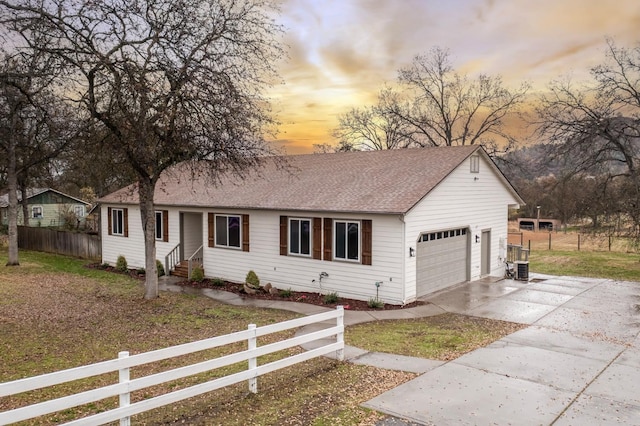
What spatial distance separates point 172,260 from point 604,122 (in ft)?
69.1

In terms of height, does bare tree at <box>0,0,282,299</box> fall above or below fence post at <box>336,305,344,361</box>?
above

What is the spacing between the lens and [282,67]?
46.8 ft

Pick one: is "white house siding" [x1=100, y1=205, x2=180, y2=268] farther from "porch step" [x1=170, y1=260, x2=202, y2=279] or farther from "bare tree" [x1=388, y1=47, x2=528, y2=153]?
"bare tree" [x1=388, y1=47, x2=528, y2=153]

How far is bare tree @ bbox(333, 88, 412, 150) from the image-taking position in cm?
3834

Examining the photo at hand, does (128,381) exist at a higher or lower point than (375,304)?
higher


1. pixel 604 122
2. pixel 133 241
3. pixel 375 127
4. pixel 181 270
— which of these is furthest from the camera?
pixel 375 127

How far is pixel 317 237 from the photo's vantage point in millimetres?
15344

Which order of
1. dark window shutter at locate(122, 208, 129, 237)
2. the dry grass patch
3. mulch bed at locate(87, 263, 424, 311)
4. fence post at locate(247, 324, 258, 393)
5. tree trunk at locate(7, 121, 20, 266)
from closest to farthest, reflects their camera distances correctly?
1. the dry grass patch
2. fence post at locate(247, 324, 258, 393)
3. mulch bed at locate(87, 263, 424, 311)
4. tree trunk at locate(7, 121, 20, 266)
5. dark window shutter at locate(122, 208, 129, 237)

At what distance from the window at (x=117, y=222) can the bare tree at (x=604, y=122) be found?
2169cm

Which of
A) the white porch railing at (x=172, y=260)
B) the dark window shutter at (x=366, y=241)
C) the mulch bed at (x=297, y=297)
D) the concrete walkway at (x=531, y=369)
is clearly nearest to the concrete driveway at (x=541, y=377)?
the concrete walkway at (x=531, y=369)

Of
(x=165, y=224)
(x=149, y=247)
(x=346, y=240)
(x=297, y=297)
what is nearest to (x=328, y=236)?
(x=346, y=240)

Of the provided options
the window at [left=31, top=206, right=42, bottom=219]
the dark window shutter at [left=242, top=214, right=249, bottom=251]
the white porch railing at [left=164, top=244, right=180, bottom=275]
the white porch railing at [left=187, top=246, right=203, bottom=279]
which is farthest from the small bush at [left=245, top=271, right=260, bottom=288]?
the window at [left=31, top=206, right=42, bottom=219]

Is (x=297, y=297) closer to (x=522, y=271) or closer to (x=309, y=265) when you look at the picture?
(x=309, y=265)

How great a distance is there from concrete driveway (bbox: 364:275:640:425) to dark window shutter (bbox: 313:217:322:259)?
458cm
